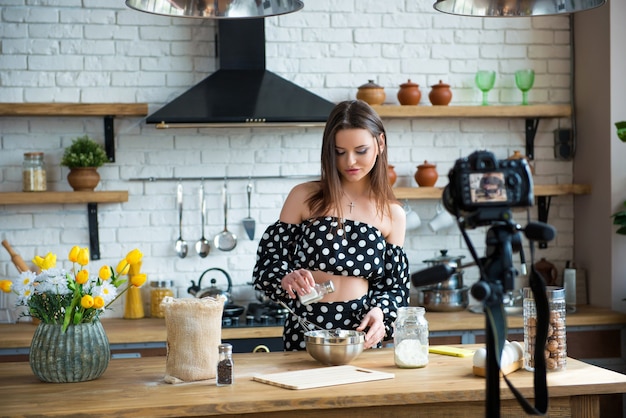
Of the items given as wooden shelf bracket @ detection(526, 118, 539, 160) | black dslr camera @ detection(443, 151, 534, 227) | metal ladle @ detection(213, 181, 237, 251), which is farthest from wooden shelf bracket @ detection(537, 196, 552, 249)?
black dslr camera @ detection(443, 151, 534, 227)

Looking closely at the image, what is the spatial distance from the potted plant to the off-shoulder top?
171 centimetres

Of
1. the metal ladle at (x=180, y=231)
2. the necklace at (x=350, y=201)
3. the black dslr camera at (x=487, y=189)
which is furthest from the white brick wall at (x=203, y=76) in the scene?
the black dslr camera at (x=487, y=189)

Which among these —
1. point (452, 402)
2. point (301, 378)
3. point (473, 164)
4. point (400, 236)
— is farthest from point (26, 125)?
point (473, 164)

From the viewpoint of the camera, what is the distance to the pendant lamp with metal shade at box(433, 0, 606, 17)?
252 centimetres

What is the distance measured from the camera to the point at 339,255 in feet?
9.55

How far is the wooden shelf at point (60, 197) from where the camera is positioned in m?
4.27

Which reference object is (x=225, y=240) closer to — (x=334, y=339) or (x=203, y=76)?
(x=203, y=76)

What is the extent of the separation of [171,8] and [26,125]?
2.26 meters

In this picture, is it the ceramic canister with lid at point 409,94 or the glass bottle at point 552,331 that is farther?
the ceramic canister with lid at point 409,94

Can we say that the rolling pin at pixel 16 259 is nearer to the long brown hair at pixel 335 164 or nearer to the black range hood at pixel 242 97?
the black range hood at pixel 242 97

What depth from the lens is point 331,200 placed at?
293 cm

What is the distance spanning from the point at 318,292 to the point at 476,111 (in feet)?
7.81

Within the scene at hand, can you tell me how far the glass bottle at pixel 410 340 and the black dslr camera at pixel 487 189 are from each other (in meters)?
0.86

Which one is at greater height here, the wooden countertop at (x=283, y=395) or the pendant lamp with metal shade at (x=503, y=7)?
the pendant lamp with metal shade at (x=503, y=7)
